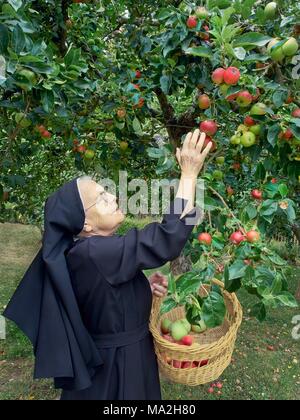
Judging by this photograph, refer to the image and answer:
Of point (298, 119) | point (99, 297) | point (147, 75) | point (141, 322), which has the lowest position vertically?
point (141, 322)

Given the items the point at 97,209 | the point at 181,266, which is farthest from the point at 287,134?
the point at 181,266

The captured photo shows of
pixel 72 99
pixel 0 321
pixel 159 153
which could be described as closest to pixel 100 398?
pixel 159 153

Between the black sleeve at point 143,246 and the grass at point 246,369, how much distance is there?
194 cm

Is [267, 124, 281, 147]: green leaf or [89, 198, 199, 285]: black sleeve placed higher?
[267, 124, 281, 147]: green leaf

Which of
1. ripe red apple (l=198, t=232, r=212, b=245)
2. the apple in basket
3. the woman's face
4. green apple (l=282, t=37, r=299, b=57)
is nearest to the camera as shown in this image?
green apple (l=282, t=37, r=299, b=57)

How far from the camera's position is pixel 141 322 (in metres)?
1.74

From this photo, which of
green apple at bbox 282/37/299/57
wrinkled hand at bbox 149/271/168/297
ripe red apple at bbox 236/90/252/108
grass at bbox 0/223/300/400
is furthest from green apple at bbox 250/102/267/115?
grass at bbox 0/223/300/400

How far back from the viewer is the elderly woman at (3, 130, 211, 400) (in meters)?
1.41

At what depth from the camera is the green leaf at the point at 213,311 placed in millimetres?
1281

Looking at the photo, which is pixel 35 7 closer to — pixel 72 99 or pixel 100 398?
pixel 72 99

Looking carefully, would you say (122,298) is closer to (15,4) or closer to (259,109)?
(259,109)

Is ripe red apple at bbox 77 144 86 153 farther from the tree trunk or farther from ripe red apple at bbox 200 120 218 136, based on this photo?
the tree trunk

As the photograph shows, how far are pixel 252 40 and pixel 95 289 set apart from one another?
108 cm

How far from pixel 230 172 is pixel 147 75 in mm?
763
